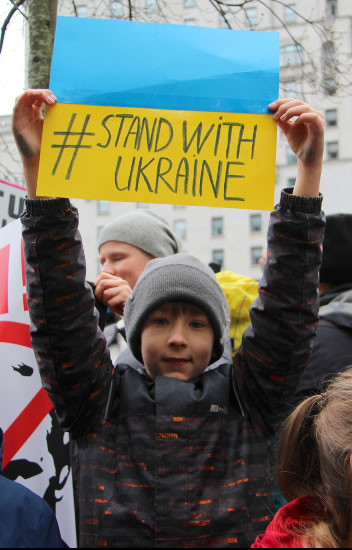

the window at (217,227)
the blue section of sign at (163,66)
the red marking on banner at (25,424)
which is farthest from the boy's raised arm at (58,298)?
the window at (217,227)

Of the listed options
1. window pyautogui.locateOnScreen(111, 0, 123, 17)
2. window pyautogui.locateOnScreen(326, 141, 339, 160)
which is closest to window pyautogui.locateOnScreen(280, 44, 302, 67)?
window pyautogui.locateOnScreen(111, 0, 123, 17)

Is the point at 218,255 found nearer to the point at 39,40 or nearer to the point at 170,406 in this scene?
the point at 39,40

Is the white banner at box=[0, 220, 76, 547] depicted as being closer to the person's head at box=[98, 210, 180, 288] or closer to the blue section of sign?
the person's head at box=[98, 210, 180, 288]

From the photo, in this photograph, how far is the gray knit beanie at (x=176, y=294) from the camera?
1.74 meters

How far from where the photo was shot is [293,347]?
1.62m

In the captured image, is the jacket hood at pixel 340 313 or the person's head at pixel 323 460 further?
the jacket hood at pixel 340 313

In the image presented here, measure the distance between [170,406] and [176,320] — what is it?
0.27 meters

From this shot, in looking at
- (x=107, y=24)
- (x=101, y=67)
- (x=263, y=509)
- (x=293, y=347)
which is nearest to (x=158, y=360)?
(x=293, y=347)

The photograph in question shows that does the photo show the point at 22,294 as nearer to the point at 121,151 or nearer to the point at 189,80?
the point at 121,151

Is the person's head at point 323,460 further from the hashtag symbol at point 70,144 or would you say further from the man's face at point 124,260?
the man's face at point 124,260

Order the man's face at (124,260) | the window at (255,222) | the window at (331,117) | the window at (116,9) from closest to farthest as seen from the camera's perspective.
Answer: the man's face at (124,260) → the window at (116,9) → the window at (331,117) → the window at (255,222)

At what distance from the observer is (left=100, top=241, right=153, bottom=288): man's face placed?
246cm

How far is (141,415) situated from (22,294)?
64cm

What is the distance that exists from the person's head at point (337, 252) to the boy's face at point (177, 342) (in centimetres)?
82
